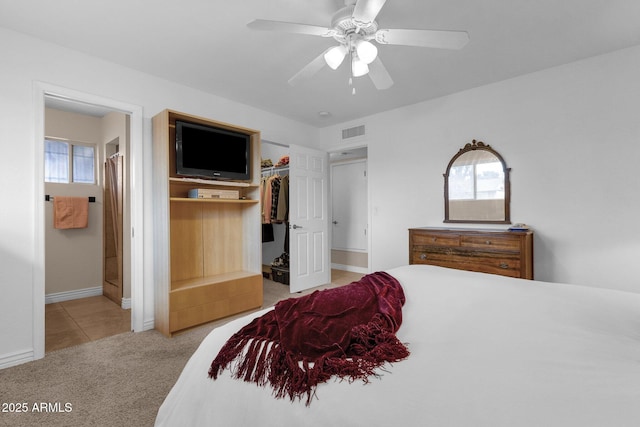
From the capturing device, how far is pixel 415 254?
11.1ft

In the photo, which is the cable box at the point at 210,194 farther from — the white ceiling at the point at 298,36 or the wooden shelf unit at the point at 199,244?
the white ceiling at the point at 298,36

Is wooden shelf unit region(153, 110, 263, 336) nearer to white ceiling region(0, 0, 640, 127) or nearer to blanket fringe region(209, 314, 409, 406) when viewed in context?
white ceiling region(0, 0, 640, 127)

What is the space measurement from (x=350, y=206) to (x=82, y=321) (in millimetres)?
4191

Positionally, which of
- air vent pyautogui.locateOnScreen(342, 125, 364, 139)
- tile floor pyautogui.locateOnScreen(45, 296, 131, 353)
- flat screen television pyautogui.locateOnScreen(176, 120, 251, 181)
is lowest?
tile floor pyautogui.locateOnScreen(45, 296, 131, 353)

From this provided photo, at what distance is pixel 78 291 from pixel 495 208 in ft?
16.8

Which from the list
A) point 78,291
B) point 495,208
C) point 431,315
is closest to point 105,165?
point 78,291

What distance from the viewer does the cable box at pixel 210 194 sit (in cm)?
300

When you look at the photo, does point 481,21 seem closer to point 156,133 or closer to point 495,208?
point 495,208

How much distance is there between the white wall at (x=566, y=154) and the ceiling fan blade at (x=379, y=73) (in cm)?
158

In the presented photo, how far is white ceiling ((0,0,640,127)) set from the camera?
6.57 feet

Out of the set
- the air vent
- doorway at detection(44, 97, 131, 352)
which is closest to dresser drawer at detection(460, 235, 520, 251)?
the air vent

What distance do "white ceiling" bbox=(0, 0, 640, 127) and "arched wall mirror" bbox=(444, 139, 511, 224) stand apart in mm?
776

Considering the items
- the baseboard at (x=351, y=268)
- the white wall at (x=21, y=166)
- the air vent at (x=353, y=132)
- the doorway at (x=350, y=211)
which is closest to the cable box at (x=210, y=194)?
the white wall at (x=21, y=166)

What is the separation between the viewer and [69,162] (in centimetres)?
389
